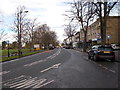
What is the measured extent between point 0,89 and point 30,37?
4797 cm

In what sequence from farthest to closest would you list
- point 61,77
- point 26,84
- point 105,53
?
point 105,53, point 61,77, point 26,84

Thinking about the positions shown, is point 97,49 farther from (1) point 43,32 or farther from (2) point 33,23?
(1) point 43,32

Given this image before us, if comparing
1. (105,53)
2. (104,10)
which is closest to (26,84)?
(105,53)

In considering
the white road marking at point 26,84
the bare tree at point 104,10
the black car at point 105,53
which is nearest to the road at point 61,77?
the white road marking at point 26,84

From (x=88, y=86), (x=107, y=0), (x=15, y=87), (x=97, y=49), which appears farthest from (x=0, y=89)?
(x=107, y=0)

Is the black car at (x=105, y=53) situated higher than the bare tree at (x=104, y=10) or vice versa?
the bare tree at (x=104, y=10)

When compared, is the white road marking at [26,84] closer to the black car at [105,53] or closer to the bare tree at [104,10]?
the black car at [105,53]

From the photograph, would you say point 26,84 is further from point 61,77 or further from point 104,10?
point 104,10

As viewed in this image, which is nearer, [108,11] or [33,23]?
[108,11]

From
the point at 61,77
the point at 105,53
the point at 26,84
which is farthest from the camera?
the point at 105,53

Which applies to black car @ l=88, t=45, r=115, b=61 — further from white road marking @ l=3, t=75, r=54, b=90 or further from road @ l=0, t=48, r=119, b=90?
white road marking @ l=3, t=75, r=54, b=90

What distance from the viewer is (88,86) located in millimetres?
5441

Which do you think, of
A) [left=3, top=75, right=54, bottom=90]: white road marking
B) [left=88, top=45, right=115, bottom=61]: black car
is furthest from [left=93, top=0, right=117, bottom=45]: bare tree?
[left=3, top=75, right=54, bottom=90]: white road marking

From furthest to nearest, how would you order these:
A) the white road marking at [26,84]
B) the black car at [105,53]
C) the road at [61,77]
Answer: the black car at [105,53] → the road at [61,77] → the white road marking at [26,84]
